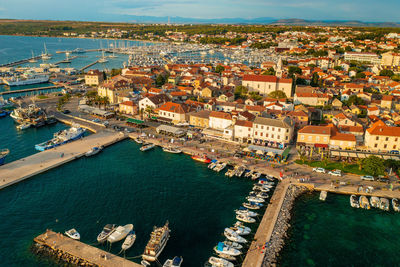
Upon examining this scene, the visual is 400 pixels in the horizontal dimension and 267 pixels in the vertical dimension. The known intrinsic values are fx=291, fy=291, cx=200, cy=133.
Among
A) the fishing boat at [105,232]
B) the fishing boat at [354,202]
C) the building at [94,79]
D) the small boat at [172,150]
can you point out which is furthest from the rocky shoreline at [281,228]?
the building at [94,79]

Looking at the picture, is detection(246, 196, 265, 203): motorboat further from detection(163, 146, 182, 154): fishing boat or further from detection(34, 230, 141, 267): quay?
detection(163, 146, 182, 154): fishing boat

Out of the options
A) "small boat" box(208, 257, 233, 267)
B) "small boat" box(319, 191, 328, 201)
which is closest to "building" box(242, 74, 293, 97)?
"small boat" box(319, 191, 328, 201)

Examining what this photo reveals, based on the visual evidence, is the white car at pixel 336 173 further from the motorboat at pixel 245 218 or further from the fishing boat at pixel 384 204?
the motorboat at pixel 245 218

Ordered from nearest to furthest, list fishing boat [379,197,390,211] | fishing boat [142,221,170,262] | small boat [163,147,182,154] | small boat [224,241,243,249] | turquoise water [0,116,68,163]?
fishing boat [142,221,170,262]
small boat [224,241,243,249]
fishing boat [379,197,390,211]
turquoise water [0,116,68,163]
small boat [163,147,182,154]

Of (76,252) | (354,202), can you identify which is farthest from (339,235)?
(76,252)

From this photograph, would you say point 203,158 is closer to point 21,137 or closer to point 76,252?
point 76,252

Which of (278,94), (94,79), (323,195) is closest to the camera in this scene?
(323,195)
